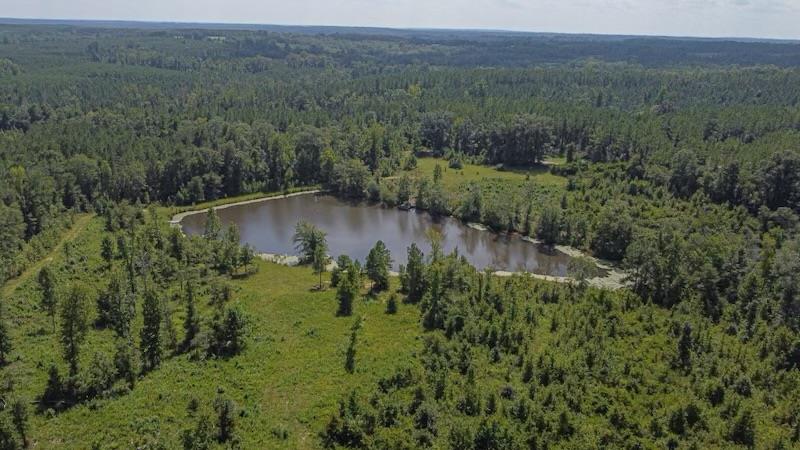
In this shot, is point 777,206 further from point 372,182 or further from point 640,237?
point 372,182

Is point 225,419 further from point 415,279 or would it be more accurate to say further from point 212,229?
point 212,229

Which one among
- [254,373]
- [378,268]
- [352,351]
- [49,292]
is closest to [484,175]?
[378,268]

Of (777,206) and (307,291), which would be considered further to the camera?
(777,206)

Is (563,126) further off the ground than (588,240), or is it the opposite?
(563,126)

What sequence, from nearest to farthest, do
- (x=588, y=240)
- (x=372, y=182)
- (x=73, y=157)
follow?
1. (x=588, y=240)
2. (x=73, y=157)
3. (x=372, y=182)

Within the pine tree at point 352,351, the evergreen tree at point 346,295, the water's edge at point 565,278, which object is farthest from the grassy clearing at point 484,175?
the pine tree at point 352,351

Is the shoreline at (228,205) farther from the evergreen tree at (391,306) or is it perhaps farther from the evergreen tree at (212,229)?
the evergreen tree at (391,306)

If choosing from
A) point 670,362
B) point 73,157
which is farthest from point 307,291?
point 73,157
